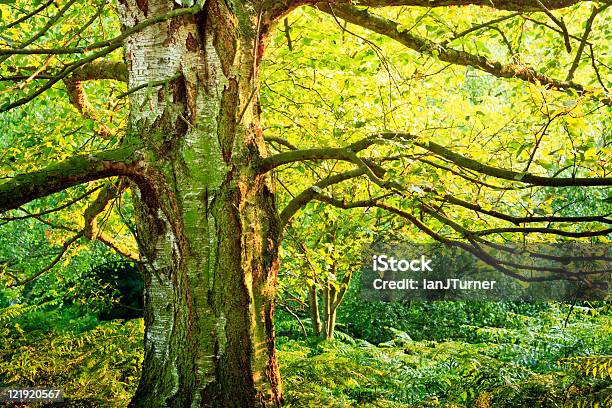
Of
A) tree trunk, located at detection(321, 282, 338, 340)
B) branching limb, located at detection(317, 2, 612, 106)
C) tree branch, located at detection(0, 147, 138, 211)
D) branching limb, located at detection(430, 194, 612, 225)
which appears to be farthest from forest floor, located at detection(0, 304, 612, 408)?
tree trunk, located at detection(321, 282, 338, 340)

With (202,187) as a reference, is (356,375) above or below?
below

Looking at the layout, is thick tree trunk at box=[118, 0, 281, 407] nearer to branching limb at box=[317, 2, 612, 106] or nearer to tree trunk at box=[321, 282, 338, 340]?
branching limb at box=[317, 2, 612, 106]

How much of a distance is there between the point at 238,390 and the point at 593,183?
1.91m

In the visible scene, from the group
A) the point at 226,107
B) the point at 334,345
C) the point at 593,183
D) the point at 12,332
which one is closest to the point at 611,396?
the point at 593,183

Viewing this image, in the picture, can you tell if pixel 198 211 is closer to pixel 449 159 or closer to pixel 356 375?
pixel 449 159

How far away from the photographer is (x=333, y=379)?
4.61m

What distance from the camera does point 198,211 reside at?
10.9 ft

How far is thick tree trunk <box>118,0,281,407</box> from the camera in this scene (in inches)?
130

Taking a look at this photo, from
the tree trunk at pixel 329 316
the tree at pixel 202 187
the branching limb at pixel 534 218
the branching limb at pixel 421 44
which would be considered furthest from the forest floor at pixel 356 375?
the tree trunk at pixel 329 316

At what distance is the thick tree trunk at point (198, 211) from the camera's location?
329cm

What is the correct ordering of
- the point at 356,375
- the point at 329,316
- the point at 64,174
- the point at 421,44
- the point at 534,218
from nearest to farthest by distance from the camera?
the point at 64,174 < the point at 534,218 < the point at 356,375 < the point at 421,44 < the point at 329,316

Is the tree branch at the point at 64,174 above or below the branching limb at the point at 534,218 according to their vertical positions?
above

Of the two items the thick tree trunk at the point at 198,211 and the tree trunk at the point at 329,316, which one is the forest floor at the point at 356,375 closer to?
the thick tree trunk at the point at 198,211

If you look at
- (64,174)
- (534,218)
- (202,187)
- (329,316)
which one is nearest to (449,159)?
(534,218)
